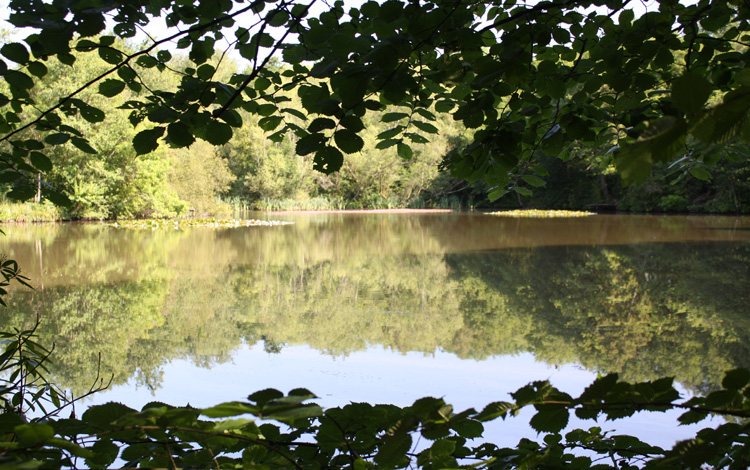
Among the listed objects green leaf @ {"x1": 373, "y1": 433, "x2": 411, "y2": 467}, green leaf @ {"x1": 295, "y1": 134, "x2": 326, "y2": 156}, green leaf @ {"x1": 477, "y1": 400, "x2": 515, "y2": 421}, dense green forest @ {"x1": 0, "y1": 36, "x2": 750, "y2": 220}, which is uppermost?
dense green forest @ {"x1": 0, "y1": 36, "x2": 750, "y2": 220}

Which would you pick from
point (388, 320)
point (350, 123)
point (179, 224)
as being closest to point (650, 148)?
point (350, 123)

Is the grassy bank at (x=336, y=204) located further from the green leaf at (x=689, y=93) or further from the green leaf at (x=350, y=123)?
the green leaf at (x=689, y=93)

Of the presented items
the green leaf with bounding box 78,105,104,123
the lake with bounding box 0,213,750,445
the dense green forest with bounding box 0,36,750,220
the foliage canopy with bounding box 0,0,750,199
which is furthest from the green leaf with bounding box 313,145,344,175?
the dense green forest with bounding box 0,36,750,220

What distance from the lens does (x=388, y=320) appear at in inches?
209

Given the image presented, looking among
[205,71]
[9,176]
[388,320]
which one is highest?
[205,71]

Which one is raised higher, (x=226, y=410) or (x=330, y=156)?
(x=330, y=156)

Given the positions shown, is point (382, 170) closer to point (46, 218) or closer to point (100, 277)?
point (46, 218)

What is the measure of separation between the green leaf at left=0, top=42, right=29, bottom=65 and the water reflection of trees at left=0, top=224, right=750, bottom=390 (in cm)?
266

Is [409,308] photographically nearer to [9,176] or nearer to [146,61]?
[146,61]

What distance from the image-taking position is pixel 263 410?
25.4 inches

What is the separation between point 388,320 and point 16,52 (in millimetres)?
4208

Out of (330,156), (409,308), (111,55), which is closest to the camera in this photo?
(330,156)

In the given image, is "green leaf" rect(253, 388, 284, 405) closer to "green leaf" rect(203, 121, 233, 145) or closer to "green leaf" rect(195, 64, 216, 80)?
"green leaf" rect(203, 121, 233, 145)

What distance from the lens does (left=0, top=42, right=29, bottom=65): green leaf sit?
55.7 inches
